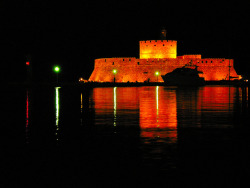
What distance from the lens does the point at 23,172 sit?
5.39 metres

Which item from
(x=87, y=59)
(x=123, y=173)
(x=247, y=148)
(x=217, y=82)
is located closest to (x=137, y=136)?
(x=247, y=148)

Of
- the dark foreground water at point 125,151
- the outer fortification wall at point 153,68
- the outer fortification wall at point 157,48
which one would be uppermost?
the outer fortification wall at point 157,48

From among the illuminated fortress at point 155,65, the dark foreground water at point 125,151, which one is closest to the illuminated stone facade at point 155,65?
the illuminated fortress at point 155,65

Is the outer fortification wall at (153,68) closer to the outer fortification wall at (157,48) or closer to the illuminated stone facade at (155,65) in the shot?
the illuminated stone facade at (155,65)

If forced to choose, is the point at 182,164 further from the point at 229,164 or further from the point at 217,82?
the point at 217,82

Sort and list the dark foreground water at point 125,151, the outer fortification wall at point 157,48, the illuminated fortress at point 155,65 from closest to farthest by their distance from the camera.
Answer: the dark foreground water at point 125,151 → the illuminated fortress at point 155,65 → the outer fortification wall at point 157,48

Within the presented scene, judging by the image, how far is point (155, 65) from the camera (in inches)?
1699

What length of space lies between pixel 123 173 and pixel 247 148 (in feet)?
7.35

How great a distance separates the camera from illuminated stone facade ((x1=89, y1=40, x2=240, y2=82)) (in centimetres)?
4319

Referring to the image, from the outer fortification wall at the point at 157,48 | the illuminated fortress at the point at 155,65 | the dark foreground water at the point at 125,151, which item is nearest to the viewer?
the dark foreground water at the point at 125,151

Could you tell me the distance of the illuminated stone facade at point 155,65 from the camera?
142ft

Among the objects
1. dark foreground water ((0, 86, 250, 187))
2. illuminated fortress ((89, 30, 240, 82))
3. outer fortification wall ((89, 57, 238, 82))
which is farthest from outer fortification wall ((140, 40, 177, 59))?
dark foreground water ((0, 86, 250, 187))

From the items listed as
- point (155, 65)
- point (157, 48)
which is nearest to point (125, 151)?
point (155, 65)

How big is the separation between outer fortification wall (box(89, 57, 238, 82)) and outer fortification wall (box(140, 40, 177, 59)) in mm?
1137
